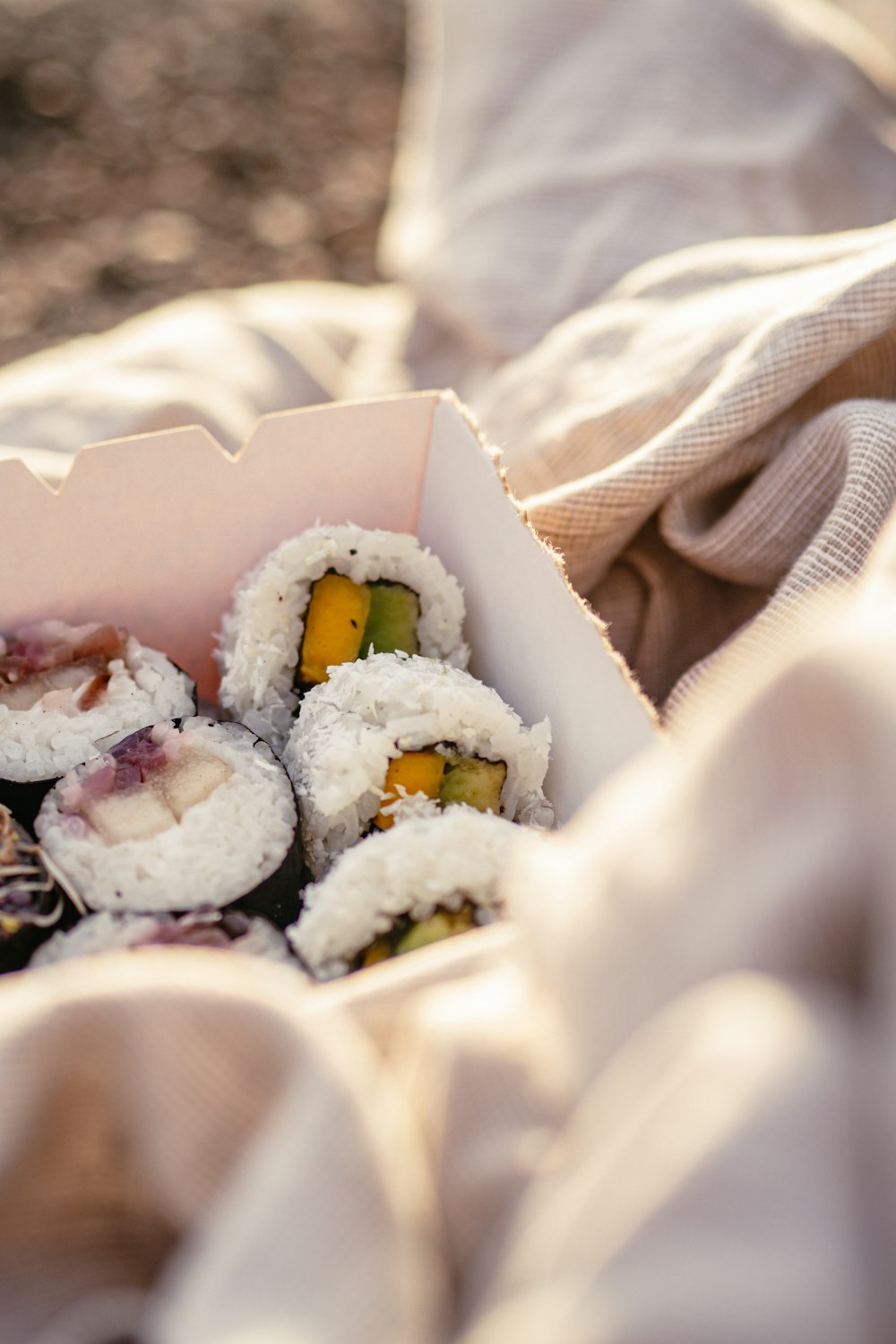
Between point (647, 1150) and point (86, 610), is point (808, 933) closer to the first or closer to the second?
point (647, 1150)

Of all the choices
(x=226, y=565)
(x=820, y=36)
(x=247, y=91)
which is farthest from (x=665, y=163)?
(x=247, y=91)

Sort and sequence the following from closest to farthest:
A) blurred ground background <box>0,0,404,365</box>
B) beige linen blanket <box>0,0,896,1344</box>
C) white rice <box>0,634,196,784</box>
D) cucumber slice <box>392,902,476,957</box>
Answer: beige linen blanket <box>0,0,896,1344</box>, cucumber slice <box>392,902,476,957</box>, white rice <box>0,634,196,784</box>, blurred ground background <box>0,0,404,365</box>

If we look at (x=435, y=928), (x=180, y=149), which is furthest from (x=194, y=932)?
(x=180, y=149)

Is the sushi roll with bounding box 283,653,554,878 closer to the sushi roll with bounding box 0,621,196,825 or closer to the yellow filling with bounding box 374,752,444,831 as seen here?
the yellow filling with bounding box 374,752,444,831

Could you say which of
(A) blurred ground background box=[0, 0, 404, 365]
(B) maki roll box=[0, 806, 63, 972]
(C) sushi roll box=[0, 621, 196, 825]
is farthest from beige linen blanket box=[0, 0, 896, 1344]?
(A) blurred ground background box=[0, 0, 404, 365]

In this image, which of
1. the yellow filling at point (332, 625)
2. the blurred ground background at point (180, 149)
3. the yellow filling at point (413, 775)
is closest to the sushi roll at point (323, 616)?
the yellow filling at point (332, 625)

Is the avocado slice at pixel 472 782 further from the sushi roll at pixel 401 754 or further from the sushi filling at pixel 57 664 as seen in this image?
the sushi filling at pixel 57 664
